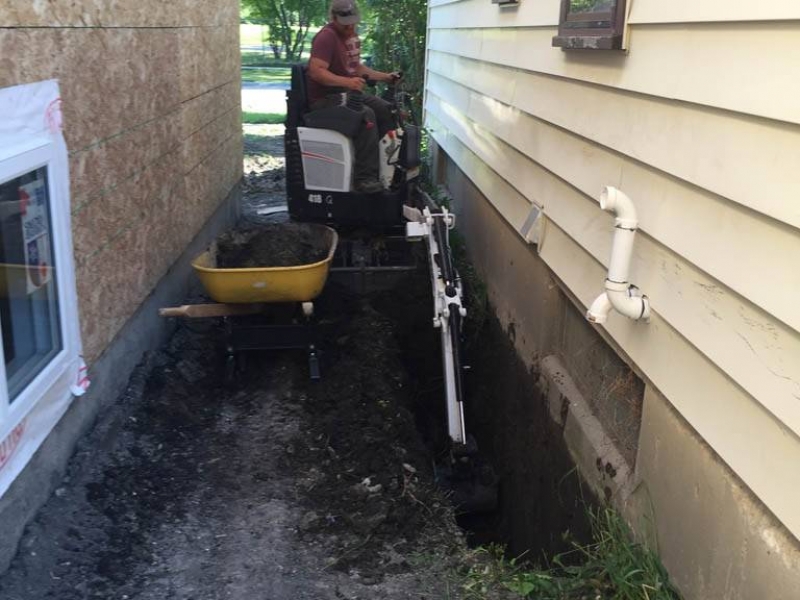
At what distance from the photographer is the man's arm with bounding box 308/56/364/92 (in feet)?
21.8

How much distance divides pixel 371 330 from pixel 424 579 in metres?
3.15

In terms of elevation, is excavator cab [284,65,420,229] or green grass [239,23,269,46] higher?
green grass [239,23,269,46]

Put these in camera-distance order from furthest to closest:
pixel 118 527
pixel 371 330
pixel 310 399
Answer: pixel 371 330, pixel 310 399, pixel 118 527

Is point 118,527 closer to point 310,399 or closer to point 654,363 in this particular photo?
point 310,399

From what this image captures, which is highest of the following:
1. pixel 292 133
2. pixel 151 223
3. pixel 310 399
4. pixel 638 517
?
pixel 292 133

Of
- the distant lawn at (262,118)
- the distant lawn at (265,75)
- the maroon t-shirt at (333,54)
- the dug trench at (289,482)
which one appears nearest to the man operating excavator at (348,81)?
the maroon t-shirt at (333,54)

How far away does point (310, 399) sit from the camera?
17.5 ft

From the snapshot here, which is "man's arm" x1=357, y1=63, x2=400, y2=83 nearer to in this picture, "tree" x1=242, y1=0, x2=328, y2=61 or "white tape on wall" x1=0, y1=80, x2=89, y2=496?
"white tape on wall" x1=0, y1=80, x2=89, y2=496

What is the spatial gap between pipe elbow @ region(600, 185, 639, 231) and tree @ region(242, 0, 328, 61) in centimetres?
4209

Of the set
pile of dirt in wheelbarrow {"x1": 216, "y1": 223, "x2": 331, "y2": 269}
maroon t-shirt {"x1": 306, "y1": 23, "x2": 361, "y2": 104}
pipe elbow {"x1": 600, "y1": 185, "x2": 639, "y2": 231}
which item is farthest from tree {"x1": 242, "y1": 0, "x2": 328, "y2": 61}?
pipe elbow {"x1": 600, "y1": 185, "x2": 639, "y2": 231}

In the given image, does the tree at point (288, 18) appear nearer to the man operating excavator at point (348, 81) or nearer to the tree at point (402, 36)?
the tree at point (402, 36)

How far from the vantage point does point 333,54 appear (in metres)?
6.82

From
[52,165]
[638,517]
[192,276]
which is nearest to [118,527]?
[52,165]

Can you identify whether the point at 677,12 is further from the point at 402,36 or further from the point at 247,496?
the point at 402,36
